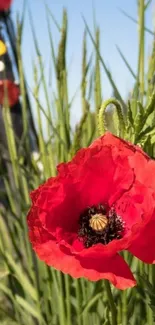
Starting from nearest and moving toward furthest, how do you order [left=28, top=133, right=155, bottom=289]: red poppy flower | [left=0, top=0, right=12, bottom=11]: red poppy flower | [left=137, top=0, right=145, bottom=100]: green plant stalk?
[left=28, top=133, right=155, bottom=289]: red poppy flower → [left=137, top=0, right=145, bottom=100]: green plant stalk → [left=0, top=0, right=12, bottom=11]: red poppy flower

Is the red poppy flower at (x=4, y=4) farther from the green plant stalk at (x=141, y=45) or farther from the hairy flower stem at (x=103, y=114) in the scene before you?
the hairy flower stem at (x=103, y=114)

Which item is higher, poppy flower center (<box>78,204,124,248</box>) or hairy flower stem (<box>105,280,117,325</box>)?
poppy flower center (<box>78,204,124,248</box>)

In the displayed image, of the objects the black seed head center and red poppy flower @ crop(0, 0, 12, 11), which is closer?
the black seed head center

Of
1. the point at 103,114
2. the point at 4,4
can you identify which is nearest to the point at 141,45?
the point at 103,114

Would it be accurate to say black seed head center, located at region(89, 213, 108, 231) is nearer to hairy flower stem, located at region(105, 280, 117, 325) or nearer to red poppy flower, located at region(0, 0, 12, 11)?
hairy flower stem, located at region(105, 280, 117, 325)

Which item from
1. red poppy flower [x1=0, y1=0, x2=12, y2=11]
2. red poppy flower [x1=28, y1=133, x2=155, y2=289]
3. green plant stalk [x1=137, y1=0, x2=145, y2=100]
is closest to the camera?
red poppy flower [x1=28, y1=133, x2=155, y2=289]

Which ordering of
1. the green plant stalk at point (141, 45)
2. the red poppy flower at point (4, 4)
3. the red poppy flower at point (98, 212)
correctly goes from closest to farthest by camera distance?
the red poppy flower at point (98, 212) → the green plant stalk at point (141, 45) → the red poppy flower at point (4, 4)

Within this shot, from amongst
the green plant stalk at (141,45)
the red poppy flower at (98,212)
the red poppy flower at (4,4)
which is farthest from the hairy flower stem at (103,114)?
the red poppy flower at (4,4)

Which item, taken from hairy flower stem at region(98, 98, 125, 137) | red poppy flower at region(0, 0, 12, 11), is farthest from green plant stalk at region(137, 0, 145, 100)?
red poppy flower at region(0, 0, 12, 11)

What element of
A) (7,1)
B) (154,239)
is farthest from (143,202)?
(7,1)
